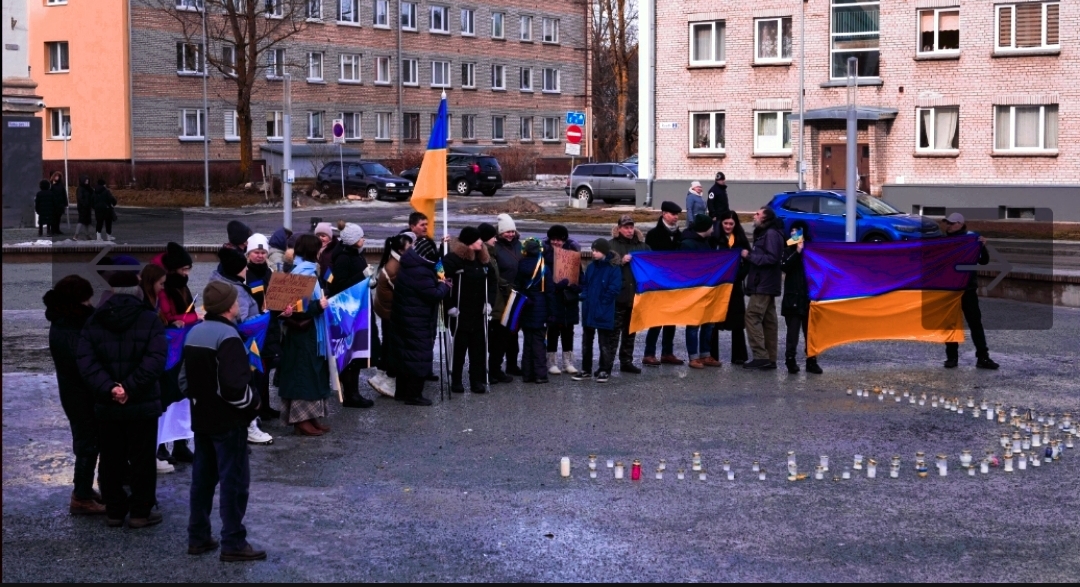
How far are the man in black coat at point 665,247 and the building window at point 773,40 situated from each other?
3233 cm

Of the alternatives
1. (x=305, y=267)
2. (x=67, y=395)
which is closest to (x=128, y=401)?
(x=67, y=395)

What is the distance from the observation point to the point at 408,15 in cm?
7538

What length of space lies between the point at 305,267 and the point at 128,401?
382 cm

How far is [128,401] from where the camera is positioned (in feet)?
28.2

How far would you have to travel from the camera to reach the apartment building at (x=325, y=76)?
206 feet

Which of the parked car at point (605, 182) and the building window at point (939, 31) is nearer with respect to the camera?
the building window at point (939, 31)

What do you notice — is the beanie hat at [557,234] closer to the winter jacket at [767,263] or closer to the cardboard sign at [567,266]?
the cardboard sign at [567,266]

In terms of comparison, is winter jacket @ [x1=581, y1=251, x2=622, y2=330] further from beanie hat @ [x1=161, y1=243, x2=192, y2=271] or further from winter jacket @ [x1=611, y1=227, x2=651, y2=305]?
beanie hat @ [x1=161, y1=243, x2=192, y2=271]

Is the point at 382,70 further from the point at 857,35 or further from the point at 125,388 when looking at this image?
the point at 125,388

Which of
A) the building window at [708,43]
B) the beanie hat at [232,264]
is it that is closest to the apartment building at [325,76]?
the building window at [708,43]

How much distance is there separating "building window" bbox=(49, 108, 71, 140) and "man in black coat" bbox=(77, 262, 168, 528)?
5938cm

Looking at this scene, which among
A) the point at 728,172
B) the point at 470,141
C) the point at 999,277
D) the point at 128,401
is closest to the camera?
the point at 128,401

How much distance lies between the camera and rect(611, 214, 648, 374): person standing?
49.9 ft

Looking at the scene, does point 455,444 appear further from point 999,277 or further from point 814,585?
point 999,277
